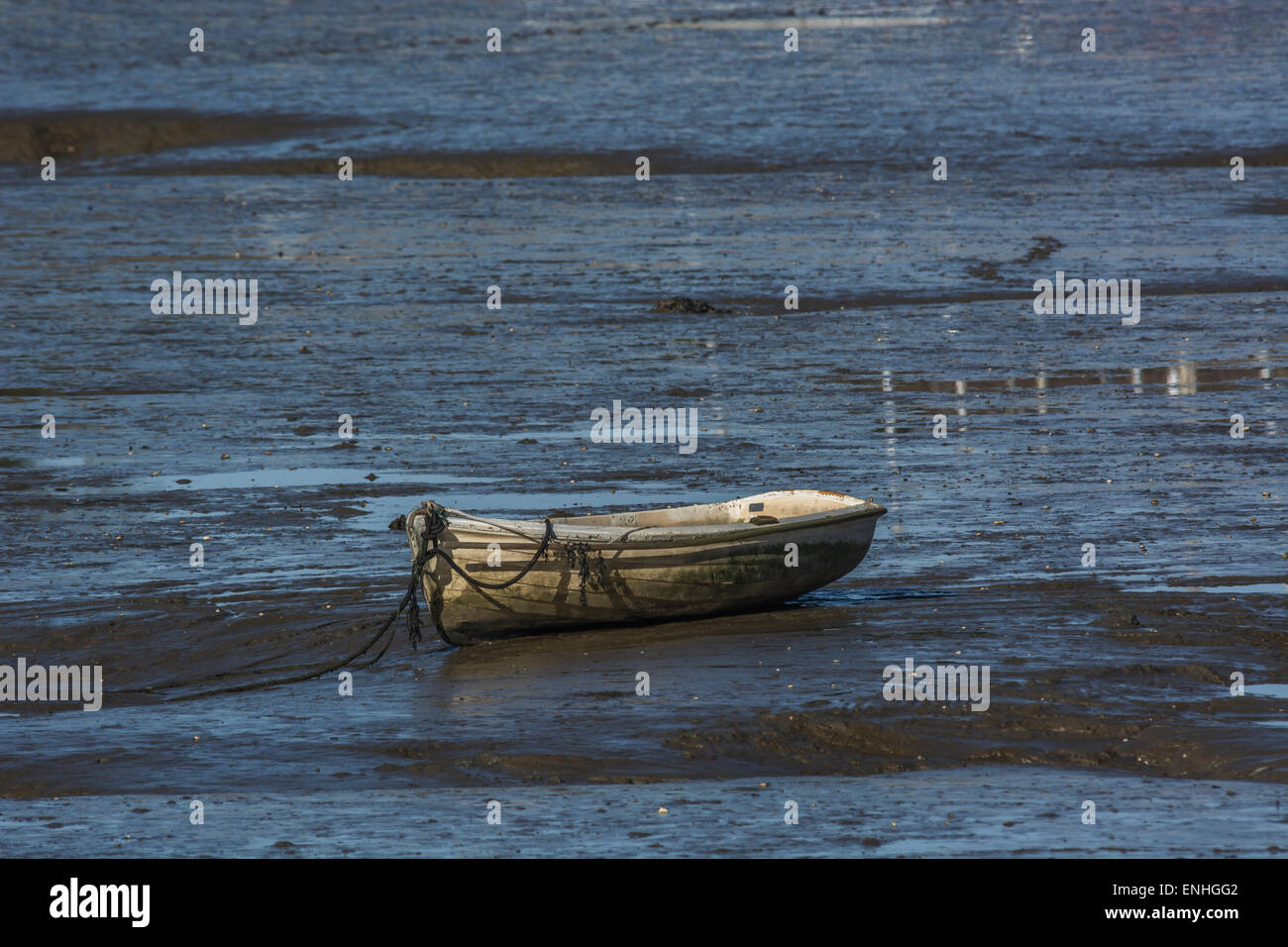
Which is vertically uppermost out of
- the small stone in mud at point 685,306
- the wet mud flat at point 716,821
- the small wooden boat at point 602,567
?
the small stone in mud at point 685,306

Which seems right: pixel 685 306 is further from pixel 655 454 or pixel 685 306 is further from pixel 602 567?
pixel 602 567

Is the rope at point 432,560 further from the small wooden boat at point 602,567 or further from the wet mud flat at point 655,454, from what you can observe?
the wet mud flat at point 655,454

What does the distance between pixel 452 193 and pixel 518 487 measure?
17633mm

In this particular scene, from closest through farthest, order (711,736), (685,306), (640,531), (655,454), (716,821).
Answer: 1. (716,821)
2. (711,736)
3. (640,531)
4. (655,454)
5. (685,306)

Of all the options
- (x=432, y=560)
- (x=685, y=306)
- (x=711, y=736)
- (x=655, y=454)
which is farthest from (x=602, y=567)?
(x=685, y=306)

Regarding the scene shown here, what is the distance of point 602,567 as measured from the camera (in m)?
11.4

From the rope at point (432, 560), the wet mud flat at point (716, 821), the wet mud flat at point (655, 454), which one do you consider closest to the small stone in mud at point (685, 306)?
the wet mud flat at point (655, 454)

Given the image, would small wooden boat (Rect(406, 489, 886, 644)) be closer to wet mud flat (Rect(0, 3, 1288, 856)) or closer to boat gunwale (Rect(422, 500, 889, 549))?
boat gunwale (Rect(422, 500, 889, 549))

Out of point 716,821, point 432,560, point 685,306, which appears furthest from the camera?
point 685,306

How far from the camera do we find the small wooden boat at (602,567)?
11383 millimetres

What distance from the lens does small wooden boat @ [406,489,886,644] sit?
1138 centimetres

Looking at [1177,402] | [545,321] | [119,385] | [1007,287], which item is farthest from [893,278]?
[119,385]

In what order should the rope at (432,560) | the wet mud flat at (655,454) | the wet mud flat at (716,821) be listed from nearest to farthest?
1. the wet mud flat at (716,821)
2. the wet mud flat at (655,454)
3. the rope at (432,560)

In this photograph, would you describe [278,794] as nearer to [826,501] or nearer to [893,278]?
[826,501]
